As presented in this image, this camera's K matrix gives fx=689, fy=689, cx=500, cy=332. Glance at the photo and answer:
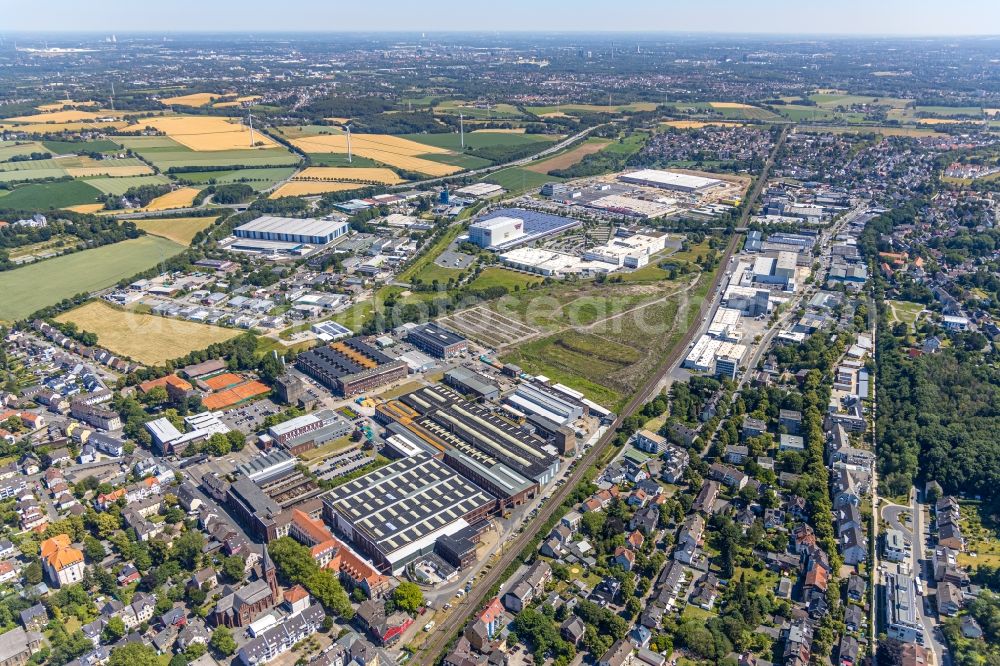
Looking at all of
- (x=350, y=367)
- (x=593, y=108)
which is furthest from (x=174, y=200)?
(x=593, y=108)

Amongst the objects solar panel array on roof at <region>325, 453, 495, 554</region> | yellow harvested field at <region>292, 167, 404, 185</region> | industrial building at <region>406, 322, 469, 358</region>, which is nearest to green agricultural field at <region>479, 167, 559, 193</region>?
yellow harvested field at <region>292, 167, 404, 185</region>

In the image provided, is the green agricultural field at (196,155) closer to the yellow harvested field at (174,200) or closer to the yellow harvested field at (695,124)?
the yellow harvested field at (174,200)

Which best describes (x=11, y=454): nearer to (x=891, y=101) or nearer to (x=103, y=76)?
(x=891, y=101)

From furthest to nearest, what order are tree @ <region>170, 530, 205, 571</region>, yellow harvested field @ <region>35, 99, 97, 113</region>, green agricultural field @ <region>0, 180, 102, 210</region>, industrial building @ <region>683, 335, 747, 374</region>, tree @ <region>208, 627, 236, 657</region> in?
yellow harvested field @ <region>35, 99, 97, 113</region> → green agricultural field @ <region>0, 180, 102, 210</region> → industrial building @ <region>683, 335, 747, 374</region> → tree @ <region>170, 530, 205, 571</region> → tree @ <region>208, 627, 236, 657</region>

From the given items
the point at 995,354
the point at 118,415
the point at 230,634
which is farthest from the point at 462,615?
the point at 995,354

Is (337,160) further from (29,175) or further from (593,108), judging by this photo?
(593,108)

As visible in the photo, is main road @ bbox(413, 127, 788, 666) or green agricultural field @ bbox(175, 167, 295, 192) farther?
green agricultural field @ bbox(175, 167, 295, 192)

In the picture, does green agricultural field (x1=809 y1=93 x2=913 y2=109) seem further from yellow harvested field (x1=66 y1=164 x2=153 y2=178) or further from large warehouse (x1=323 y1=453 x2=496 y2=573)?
large warehouse (x1=323 y1=453 x2=496 y2=573)
